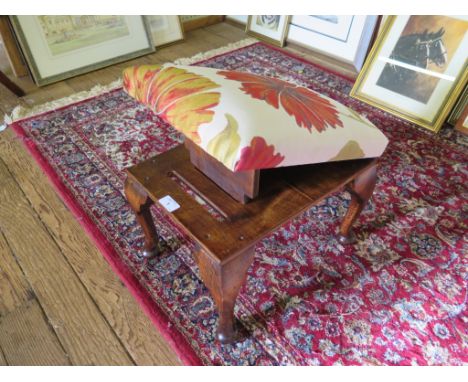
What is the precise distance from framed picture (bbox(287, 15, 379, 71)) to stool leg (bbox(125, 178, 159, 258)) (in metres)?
1.67

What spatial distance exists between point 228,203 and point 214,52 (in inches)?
72.6

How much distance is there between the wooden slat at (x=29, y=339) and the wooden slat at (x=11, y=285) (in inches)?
1.1

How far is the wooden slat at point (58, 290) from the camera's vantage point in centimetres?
93

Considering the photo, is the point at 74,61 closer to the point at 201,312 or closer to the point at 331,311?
the point at 201,312

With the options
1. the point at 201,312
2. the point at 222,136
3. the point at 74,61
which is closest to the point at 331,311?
the point at 201,312

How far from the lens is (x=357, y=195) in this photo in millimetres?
A: 1019

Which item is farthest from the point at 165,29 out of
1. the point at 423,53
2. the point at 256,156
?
the point at 256,156

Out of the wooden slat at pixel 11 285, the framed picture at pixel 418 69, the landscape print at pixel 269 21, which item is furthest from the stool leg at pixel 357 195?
the landscape print at pixel 269 21

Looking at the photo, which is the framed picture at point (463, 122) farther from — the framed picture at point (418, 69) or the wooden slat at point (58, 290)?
the wooden slat at point (58, 290)

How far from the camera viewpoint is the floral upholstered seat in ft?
2.18

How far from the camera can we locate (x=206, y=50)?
242 centimetres

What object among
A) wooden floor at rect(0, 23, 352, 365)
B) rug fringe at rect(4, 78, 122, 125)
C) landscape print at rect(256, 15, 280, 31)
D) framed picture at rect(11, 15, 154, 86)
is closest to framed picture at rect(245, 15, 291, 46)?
landscape print at rect(256, 15, 280, 31)

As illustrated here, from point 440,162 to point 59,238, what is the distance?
156cm

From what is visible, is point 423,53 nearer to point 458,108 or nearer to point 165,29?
point 458,108
